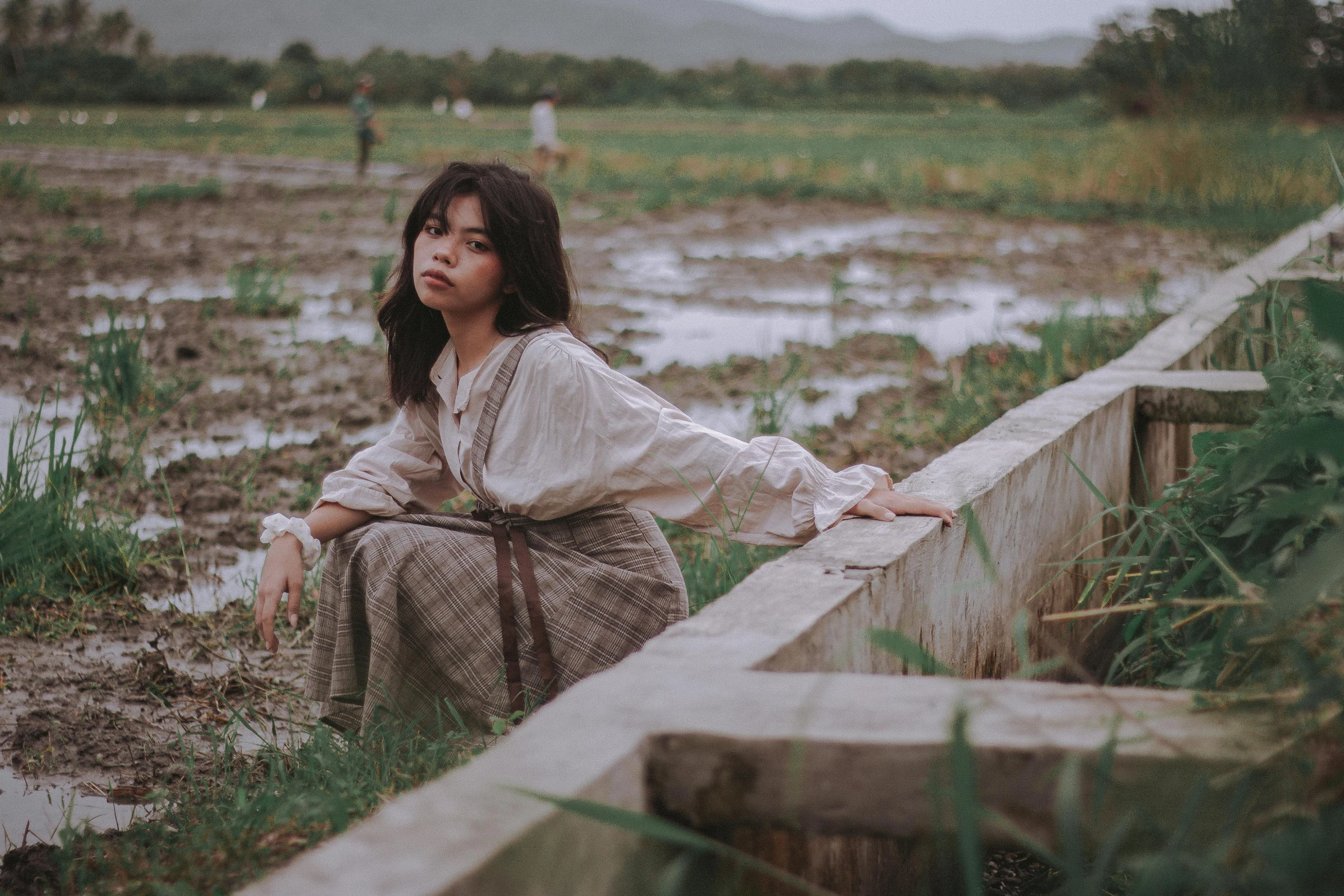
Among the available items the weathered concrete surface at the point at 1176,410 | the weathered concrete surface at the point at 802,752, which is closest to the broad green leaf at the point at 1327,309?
the weathered concrete surface at the point at 802,752

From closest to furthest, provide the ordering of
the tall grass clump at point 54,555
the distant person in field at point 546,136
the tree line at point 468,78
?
the tall grass clump at point 54,555, the distant person in field at point 546,136, the tree line at point 468,78

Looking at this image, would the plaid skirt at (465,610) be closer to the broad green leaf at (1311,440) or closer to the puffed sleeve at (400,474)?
the puffed sleeve at (400,474)

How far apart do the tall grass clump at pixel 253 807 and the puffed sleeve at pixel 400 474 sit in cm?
42

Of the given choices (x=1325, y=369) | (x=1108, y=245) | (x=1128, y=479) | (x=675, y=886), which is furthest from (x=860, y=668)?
(x=1108, y=245)

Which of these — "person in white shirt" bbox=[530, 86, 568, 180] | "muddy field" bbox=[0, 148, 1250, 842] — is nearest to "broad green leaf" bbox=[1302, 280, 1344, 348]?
"muddy field" bbox=[0, 148, 1250, 842]

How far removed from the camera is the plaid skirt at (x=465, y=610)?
2146mm

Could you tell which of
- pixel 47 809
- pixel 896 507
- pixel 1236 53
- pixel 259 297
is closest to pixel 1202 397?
pixel 896 507

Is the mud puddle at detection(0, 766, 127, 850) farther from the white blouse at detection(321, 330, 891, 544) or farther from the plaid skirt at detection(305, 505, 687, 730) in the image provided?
the white blouse at detection(321, 330, 891, 544)

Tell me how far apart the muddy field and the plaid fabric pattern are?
254mm

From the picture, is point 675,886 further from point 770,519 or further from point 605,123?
point 605,123

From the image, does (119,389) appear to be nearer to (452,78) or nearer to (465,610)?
(465,610)

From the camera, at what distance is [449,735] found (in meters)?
1.88

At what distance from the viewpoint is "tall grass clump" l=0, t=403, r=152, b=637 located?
9.73 ft

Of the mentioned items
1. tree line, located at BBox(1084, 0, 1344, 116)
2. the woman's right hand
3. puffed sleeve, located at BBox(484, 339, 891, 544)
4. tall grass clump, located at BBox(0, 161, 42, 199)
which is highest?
tree line, located at BBox(1084, 0, 1344, 116)
